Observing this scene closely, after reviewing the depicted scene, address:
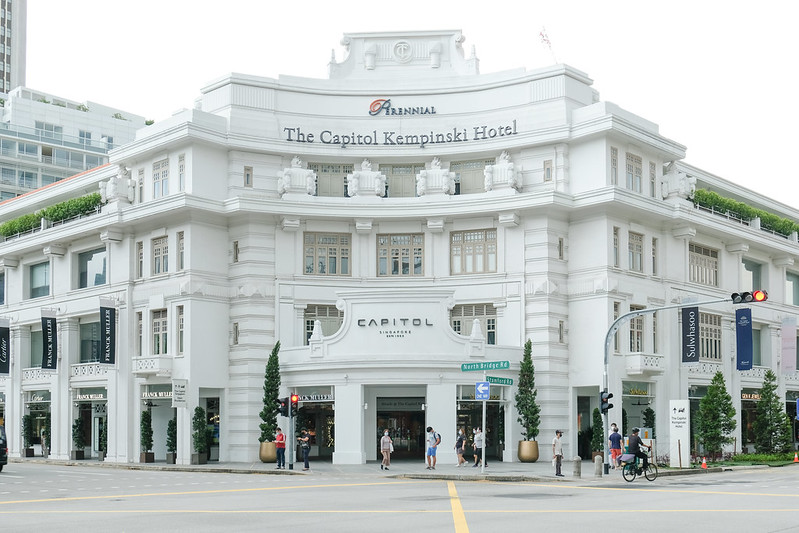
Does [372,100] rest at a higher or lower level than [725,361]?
higher

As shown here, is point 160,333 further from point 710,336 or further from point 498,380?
point 710,336

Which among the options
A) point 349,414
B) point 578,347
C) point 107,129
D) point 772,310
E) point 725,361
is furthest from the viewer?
point 107,129

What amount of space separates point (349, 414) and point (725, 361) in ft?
72.9

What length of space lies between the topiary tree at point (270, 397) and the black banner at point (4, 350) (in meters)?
19.4

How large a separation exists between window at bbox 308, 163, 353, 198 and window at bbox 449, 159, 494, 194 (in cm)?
532

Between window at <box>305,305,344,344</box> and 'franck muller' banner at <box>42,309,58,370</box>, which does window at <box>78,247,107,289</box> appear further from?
window at <box>305,305,344,344</box>

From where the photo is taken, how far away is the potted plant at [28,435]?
5714cm

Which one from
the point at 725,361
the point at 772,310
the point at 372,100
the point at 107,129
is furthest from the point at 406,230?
the point at 107,129

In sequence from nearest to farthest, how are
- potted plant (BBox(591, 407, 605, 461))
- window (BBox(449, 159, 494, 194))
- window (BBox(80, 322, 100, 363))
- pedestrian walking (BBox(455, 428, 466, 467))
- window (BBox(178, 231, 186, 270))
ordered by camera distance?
pedestrian walking (BBox(455, 428, 466, 467))
potted plant (BBox(591, 407, 605, 461))
window (BBox(178, 231, 186, 270))
window (BBox(449, 159, 494, 194))
window (BBox(80, 322, 100, 363))

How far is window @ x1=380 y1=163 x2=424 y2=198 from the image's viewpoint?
2103 inches

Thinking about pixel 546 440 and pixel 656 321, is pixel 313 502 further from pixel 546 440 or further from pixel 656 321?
pixel 656 321

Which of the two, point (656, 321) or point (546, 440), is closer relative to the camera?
point (546, 440)

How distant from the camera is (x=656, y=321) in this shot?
5269cm

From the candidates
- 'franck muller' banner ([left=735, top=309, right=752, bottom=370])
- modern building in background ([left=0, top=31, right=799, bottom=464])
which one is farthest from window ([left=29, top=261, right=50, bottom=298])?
'franck muller' banner ([left=735, top=309, right=752, bottom=370])
